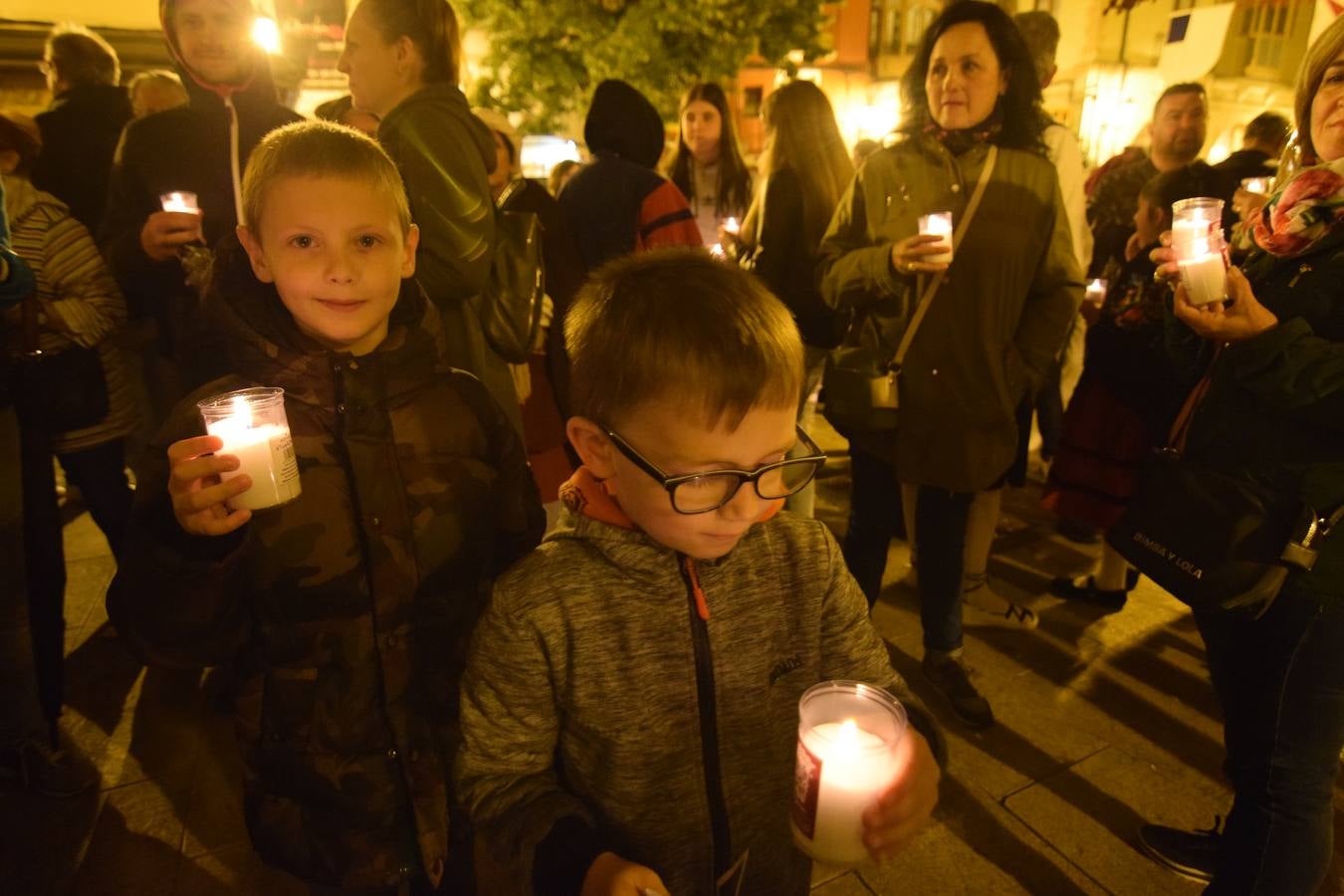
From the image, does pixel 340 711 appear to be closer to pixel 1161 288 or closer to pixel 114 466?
pixel 114 466

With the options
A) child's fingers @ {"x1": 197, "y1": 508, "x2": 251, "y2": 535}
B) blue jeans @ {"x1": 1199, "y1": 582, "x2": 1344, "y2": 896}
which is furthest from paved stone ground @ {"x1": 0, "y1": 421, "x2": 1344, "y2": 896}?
child's fingers @ {"x1": 197, "y1": 508, "x2": 251, "y2": 535}

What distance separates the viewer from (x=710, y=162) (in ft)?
17.9

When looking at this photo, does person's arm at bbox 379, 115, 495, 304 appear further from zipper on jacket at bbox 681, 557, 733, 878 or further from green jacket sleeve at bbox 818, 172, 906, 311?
zipper on jacket at bbox 681, 557, 733, 878

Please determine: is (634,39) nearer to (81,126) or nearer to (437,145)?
(81,126)

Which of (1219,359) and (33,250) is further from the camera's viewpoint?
(33,250)

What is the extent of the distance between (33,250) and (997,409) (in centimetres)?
369

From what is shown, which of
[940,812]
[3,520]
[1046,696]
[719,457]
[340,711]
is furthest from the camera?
[1046,696]

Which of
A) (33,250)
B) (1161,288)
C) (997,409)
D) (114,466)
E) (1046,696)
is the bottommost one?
(1046,696)

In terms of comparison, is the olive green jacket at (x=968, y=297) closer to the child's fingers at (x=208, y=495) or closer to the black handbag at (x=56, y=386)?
the child's fingers at (x=208, y=495)

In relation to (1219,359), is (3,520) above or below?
below

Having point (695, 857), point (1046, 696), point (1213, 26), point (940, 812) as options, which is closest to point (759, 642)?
point (695, 857)

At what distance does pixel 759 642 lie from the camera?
1465mm

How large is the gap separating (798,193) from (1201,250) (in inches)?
77.3

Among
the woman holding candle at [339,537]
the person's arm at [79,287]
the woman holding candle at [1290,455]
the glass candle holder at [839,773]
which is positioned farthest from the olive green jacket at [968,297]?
the person's arm at [79,287]
